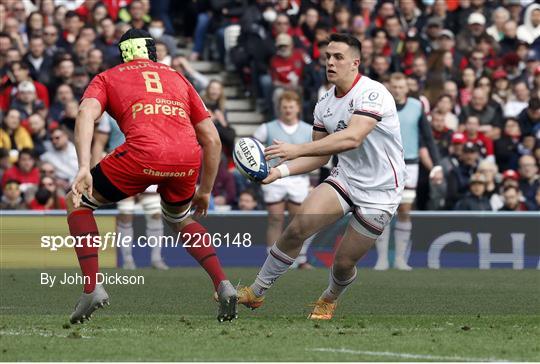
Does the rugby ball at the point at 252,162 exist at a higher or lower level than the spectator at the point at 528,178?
higher

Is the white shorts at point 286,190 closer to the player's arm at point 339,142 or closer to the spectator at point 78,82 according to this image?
the spectator at point 78,82

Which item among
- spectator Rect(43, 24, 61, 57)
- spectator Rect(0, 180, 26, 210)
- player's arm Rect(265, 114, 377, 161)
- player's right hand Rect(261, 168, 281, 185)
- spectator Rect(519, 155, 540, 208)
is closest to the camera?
player's arm Rect(265, 114, 377, 161)

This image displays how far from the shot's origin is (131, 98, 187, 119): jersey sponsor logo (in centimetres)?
1048

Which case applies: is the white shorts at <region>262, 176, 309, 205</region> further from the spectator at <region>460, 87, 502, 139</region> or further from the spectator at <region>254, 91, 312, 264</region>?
the spectator at <region>460, 87, 502, 139</region>

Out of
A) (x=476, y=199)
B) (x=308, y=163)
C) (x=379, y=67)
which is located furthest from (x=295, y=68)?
(x=308, y=163)

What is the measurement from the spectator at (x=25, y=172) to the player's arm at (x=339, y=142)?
861 cm

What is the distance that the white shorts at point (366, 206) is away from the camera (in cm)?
1117

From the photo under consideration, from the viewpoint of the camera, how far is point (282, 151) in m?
10.2

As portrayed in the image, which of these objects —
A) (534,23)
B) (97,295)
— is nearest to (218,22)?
(534,23)

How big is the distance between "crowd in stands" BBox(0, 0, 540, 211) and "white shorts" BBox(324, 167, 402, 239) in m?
7.19

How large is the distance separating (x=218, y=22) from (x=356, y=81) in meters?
12.1

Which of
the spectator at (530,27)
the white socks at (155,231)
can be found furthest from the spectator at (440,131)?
the white socks at (155,231)

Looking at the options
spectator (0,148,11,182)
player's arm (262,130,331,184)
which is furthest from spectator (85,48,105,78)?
player's arm (262,130,331,184)

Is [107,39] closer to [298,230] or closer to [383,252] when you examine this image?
[383,252]
